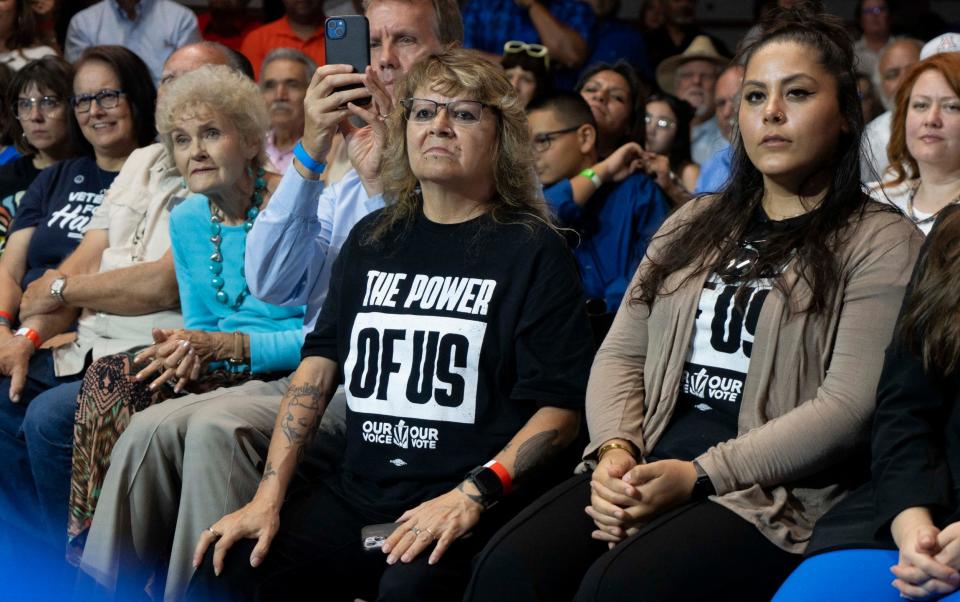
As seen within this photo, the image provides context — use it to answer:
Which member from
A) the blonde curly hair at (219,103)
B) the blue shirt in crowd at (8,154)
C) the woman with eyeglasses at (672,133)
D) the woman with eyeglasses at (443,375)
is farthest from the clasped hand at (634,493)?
the blue shirt in crowd at (8,154)

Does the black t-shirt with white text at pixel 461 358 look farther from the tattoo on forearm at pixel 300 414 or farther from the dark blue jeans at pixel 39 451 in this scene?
the dark blue jeans at pixel 39 451

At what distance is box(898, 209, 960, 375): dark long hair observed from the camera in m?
2.00

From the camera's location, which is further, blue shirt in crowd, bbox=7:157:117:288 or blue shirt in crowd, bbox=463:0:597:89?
blue shirt in crowd, bbox=463:0:597:89

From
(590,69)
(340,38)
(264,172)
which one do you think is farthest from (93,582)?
(590,69)

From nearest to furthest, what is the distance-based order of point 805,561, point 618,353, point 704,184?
point 805,561, point 618,353, point 704,184

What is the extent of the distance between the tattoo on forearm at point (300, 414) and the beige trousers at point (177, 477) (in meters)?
0.16

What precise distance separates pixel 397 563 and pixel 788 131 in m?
1.10

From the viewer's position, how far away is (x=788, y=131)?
233 cm

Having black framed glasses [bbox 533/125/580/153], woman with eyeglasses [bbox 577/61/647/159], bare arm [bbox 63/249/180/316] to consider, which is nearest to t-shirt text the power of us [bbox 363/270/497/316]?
bare arm [bbox 63/249/180/316]

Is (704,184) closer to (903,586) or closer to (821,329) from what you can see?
(821,329)

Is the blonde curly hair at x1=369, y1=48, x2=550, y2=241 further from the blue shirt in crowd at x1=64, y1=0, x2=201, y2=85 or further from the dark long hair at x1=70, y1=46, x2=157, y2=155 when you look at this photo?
the blue shirt in crowd at x1=64, y1=0, x2=201, y2=85

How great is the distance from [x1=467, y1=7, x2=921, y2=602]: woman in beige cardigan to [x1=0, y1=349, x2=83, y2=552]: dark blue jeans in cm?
163

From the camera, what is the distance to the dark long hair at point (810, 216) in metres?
2.26

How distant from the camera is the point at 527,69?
15.3 feet
